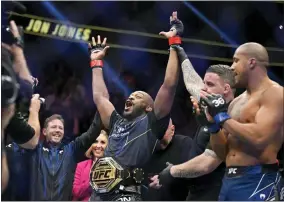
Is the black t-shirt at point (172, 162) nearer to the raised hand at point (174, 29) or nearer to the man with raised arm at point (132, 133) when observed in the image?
the man with raised arm at point (132, 133)

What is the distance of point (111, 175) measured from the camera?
1864 millimetres

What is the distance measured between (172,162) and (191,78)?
34 centimetres

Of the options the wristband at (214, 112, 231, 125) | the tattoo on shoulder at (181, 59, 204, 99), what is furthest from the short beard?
the wristband at (214, 112, 231, 125)

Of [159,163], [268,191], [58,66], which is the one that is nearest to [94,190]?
[159,163]

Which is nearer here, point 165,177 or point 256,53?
point 256,53

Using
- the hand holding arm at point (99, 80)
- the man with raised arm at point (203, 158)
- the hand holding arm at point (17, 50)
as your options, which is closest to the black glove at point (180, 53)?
the man with raised arm at point (203, 158)

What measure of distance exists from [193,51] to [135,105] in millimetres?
414

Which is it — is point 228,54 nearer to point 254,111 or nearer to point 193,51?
point 193,51

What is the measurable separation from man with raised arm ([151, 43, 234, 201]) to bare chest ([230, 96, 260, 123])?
0.34 feet

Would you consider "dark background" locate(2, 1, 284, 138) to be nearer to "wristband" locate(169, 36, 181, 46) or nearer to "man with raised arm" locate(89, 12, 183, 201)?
"man with raised arm" locate(89, 12, 183, 201)

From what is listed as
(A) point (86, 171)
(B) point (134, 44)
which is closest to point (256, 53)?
(B) point (134, 44)

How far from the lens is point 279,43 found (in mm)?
2129

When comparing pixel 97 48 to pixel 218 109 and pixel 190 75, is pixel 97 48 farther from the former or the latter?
pixel 218 109

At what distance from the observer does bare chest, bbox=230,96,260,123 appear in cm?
148
